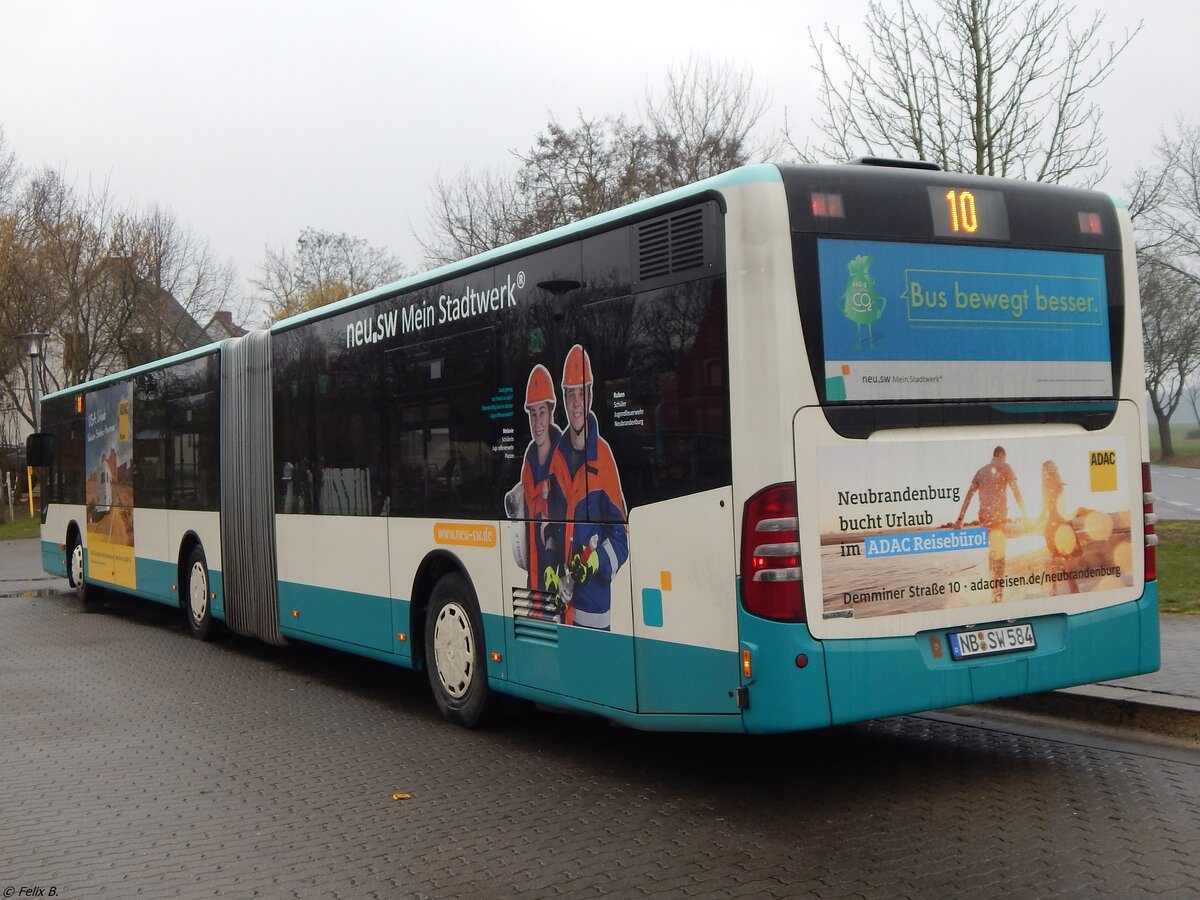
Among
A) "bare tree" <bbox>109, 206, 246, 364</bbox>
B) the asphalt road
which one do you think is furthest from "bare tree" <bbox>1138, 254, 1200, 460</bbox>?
"bare tree" <bbox>109, 206, 246, 364</bbox>

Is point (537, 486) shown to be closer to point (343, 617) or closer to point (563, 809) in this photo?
point (563, 809)

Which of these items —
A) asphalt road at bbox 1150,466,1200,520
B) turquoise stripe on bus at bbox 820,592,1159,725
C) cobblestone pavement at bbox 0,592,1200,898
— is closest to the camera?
cobblestone pavement at bbox 0,592,1200,898

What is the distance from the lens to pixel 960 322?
20.7 feet

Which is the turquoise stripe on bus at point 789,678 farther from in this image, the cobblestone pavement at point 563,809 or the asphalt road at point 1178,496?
the asphalt road at point 1178,496

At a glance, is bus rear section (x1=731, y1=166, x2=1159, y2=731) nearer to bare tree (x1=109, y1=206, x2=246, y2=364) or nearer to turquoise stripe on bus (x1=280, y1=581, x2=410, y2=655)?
turquoise stripe on bus (x1=280, y1=581, x2=410, y2=655)

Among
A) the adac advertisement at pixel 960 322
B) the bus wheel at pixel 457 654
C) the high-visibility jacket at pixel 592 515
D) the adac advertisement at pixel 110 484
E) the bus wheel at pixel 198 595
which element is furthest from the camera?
the adac advertisement at pixel 110 484

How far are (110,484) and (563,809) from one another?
39.1 feet

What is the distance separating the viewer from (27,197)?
39.0m

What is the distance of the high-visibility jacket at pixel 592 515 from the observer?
6820mm

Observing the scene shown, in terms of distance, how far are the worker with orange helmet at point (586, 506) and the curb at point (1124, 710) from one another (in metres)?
3.06

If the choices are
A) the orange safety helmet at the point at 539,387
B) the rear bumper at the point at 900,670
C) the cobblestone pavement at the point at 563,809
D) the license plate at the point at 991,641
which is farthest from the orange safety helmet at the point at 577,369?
the license plate at the point at 991,641

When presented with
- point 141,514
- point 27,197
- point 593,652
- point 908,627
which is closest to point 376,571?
point 593,652

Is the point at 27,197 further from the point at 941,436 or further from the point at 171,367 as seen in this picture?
the point at 941,436

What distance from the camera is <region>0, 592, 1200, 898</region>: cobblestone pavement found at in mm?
5293
